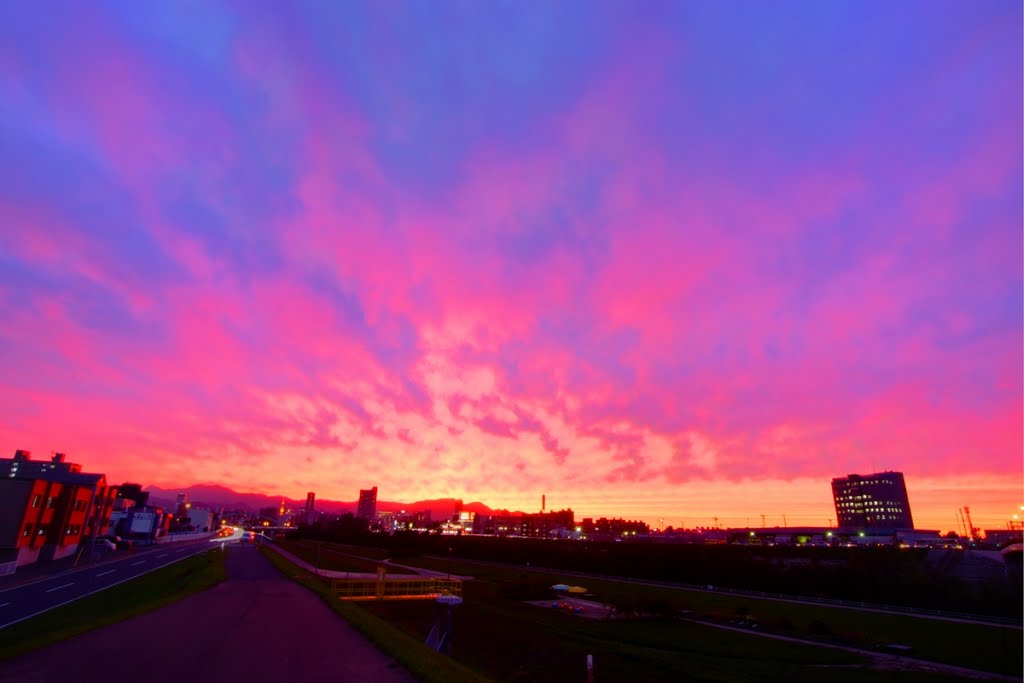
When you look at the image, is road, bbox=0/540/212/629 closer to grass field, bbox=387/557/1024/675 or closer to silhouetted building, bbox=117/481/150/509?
grass field, bbox=387/557/1024/675

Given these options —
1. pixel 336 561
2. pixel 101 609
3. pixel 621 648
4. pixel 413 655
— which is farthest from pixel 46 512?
pixel 413 655

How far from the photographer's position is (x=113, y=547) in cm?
8644

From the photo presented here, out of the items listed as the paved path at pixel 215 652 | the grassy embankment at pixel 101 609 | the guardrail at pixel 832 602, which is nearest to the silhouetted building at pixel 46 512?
the grassy embankment at pixel 101 609

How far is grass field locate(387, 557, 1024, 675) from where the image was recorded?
36688 mm

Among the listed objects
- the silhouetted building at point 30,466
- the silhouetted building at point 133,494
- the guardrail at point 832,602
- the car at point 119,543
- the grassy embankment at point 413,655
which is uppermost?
the silhouetted building at point 30,466

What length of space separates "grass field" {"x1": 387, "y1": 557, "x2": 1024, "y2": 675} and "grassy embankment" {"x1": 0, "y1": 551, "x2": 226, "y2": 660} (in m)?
41.1

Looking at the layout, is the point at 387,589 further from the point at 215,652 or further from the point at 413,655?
the point at 413,655

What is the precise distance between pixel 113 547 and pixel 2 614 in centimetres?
7120

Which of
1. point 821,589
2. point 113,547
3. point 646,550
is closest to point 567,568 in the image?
point 646,550

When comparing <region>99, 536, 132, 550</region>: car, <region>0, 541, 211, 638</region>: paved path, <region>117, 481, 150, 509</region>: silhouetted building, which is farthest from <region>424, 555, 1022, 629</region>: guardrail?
<region>117, 481, 150, 509</region>: silhouetted building

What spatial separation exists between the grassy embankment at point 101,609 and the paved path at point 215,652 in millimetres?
867

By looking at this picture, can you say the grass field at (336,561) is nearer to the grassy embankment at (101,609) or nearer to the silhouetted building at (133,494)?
the grassy embankment at (101,609)

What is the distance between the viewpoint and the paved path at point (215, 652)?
14.9m

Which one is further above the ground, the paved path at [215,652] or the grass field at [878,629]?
the paved path at [215,652]
